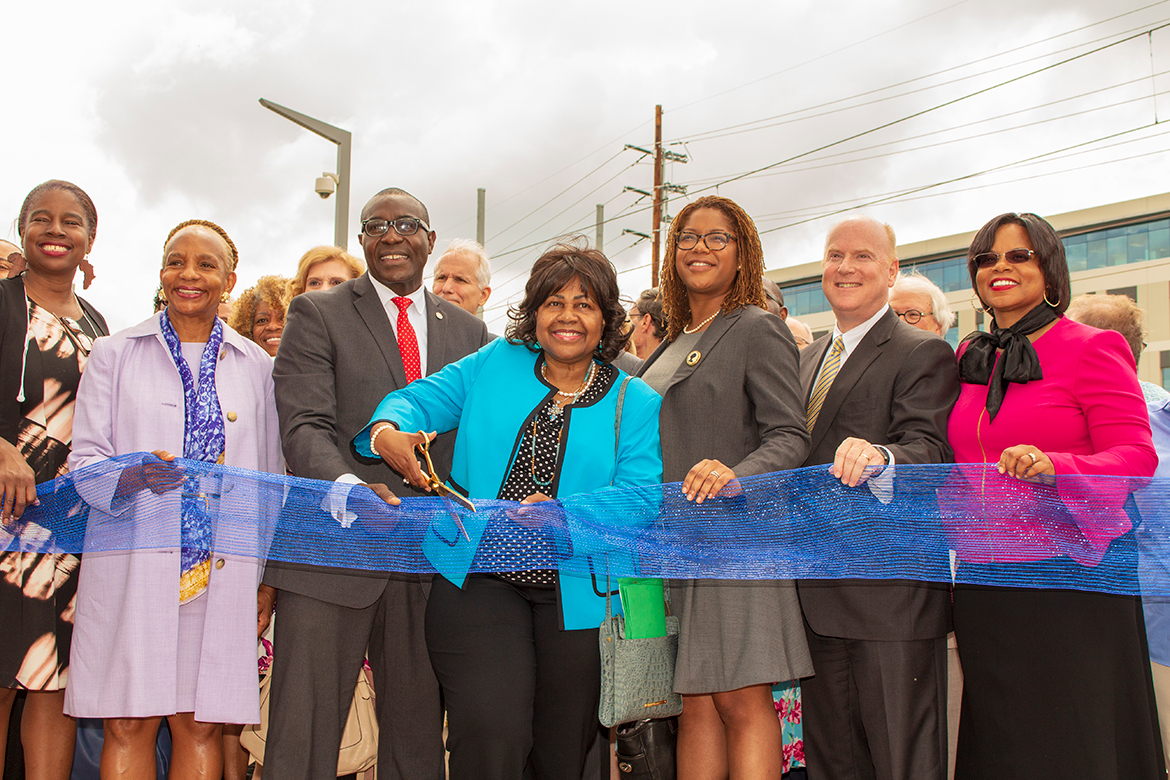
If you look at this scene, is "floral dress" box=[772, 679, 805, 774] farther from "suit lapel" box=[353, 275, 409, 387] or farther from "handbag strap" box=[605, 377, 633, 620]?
"suit lapel" box=[353, 275, 409, 387]

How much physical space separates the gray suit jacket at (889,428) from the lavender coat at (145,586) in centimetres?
213

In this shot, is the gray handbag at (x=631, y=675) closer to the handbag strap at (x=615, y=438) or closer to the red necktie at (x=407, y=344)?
the handbag strap at (x=615, y=438)

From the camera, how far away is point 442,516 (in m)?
3.04

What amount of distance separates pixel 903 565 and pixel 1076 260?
4604 cm

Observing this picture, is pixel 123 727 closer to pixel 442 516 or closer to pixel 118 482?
pixel 118 482

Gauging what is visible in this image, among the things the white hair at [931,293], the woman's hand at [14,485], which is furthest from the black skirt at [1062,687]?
the woman's hand at [14,485]

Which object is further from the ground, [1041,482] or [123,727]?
[1041,482]

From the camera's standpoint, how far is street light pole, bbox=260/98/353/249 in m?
10.9

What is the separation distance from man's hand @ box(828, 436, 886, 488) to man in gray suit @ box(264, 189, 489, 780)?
60.1 inches

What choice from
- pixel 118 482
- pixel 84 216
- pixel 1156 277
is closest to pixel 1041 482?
pixel 118 482

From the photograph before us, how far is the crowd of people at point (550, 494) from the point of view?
2934mm

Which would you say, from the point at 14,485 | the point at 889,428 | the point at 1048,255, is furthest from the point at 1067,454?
the point at 14,485

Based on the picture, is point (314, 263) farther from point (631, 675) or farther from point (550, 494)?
point (631, 675)

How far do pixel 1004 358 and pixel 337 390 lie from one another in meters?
2.51
